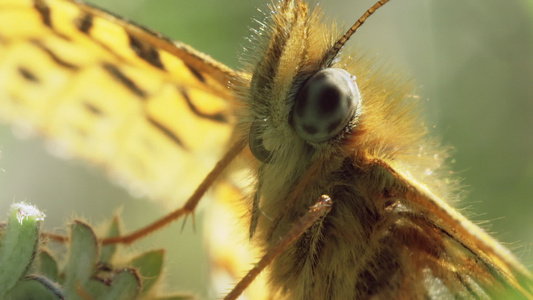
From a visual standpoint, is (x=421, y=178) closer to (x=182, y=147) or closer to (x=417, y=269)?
(x=417, y=269)

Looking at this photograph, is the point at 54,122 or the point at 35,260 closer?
→ the point at 35,260

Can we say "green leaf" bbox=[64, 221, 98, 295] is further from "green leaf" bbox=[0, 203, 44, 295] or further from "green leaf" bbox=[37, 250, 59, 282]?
"green leaf" bbox=[0, 203, 44, 295]

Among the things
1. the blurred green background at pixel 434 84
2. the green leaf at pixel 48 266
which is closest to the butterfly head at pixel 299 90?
the green leaf at pixel 48 266

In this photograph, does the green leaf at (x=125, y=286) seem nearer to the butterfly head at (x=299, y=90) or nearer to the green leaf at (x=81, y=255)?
the green leaf at (x=81, y=255)

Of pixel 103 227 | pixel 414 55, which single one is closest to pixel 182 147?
pixel 103 227

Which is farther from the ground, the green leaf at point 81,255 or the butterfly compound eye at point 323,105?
the butterfly compound eye at point 323,105

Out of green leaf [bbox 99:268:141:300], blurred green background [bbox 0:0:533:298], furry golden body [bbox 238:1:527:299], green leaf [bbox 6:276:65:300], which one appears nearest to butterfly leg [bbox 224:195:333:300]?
furry golden body [bbox 238:1:527:299]
